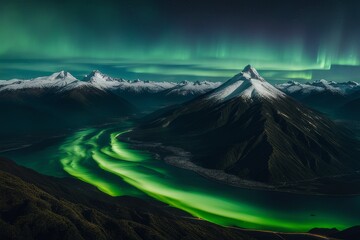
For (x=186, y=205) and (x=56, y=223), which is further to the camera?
(x=186, y=205)


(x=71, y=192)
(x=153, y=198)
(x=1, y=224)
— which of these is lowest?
(x=153, y=198)

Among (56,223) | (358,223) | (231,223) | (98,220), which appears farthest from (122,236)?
(358,223)

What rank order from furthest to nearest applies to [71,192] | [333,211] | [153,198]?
[153,198]
[333,211]
[71,192]

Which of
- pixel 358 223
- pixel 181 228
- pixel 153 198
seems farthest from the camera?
pixel 153 198

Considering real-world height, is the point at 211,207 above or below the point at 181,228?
below

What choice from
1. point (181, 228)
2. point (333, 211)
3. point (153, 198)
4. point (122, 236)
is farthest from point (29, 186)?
point (333, 211)

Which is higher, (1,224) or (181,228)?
(1,224)

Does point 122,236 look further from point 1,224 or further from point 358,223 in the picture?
point 358,223

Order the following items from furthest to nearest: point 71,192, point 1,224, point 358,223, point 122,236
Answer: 1. point 358,223
2. point 71,192
3. point 122,236
4. point 1,224

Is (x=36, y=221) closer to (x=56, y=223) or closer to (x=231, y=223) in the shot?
(x=56, y=223)
